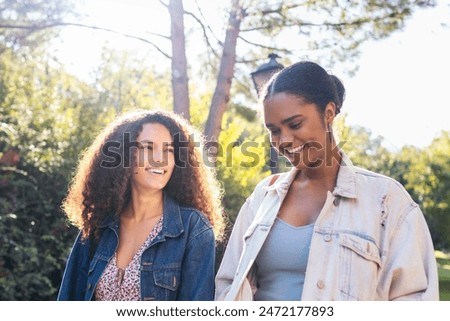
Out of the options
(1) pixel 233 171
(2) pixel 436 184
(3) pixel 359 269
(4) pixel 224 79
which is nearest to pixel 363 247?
(3) pixel 359 269

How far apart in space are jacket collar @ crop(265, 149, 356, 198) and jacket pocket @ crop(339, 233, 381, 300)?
0.49ft

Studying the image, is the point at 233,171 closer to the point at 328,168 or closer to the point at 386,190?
the point at 328,168

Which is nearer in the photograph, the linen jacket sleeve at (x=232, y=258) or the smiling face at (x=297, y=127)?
the smiling face at (x=297, y=127)

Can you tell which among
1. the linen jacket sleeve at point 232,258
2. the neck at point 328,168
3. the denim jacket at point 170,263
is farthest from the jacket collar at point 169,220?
the neck at point 328,168

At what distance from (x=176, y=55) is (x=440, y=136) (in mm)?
9501

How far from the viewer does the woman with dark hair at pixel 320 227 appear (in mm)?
1822

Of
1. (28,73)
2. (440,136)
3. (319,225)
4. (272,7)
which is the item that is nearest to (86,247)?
(319,225)

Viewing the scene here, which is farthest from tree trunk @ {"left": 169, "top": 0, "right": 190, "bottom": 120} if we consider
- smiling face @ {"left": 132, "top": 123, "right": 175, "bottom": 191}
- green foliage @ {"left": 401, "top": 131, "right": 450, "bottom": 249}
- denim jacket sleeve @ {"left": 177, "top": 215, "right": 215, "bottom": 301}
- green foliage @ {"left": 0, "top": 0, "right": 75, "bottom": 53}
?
green foliage @ {"left": 401, "top": 131, "right": 450, "bottom": 249}

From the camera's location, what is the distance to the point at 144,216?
8.29 ft

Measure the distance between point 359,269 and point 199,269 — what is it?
685 millimetres

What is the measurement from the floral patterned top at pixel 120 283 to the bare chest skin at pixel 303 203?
2.08 feet

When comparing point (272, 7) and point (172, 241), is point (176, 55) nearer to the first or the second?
point (272, 7)

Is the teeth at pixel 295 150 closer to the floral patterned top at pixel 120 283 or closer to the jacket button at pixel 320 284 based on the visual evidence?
the jacket button at pixel 320 284

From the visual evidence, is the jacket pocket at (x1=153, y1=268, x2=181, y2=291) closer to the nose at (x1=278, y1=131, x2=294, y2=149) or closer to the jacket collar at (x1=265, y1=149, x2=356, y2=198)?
the jacket collar at (x1=265, y1=149, x2=356, y2=198)
